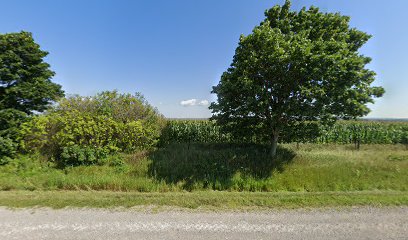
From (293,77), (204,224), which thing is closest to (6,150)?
(204,224)

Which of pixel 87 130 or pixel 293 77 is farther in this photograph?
pixel 87 130

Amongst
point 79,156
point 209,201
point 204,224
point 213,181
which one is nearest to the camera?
point 204,224

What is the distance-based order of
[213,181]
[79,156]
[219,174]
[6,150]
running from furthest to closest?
[6,150] < [79,156] < [219,174] < [213,181]

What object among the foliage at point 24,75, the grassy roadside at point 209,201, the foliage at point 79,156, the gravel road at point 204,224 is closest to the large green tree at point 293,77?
the grassy roadside at point 209,201

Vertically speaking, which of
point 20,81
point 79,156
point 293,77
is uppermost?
point 20,81

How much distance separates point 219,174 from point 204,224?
4115mm

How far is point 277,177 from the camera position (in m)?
8.39

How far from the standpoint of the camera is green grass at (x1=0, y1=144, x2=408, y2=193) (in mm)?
7609

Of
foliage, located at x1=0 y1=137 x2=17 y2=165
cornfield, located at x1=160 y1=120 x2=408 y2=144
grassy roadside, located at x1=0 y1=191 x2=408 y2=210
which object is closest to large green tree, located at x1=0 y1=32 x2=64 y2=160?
foliage, located at x1=0 y1=137 x2=17 y2=165

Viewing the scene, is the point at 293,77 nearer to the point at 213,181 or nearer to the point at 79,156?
the point at 213,181

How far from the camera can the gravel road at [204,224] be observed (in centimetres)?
413

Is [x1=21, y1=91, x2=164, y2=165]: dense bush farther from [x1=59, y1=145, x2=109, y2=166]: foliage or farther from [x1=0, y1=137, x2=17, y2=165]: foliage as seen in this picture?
[x1=0, y1=137, x2=17, y2=165]: foliage

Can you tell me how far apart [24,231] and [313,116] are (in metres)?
9.96

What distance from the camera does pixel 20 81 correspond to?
406 inches
